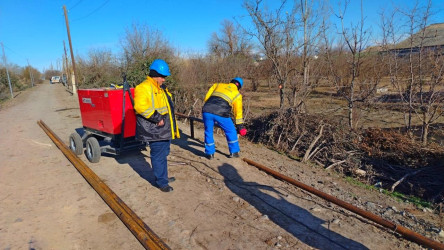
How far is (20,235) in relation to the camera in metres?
3.09

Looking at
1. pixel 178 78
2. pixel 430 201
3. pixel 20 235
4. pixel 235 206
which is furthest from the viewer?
pixel 178 78

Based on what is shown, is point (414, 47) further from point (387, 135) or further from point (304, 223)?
point (304, 223)

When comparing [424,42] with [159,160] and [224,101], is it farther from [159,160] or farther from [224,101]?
[159,160]

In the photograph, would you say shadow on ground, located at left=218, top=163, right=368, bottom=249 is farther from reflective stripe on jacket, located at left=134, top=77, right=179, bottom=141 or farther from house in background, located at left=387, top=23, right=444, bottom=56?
house in background, located at left=387, top=23, right=444, bottom=56

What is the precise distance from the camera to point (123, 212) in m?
3.37

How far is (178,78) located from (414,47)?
9695 mm

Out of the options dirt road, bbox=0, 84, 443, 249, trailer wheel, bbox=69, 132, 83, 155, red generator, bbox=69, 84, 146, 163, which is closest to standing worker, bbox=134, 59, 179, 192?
dirt road, bbox=0, 84, 443, 249

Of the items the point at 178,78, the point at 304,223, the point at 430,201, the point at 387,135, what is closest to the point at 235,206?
the point at 304,223

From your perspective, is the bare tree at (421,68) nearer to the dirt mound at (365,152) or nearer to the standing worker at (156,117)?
the dirt mound at (365,152)

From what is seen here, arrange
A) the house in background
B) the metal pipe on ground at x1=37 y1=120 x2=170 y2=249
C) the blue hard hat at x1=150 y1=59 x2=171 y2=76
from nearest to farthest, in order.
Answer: the metal pipe on ground at x1=37 y1=120 x2=170 y2=249 → the blue hard hat at x1=150 y1=59 x2=171 y2=76 → the house in background

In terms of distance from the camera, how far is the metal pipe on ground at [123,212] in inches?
110

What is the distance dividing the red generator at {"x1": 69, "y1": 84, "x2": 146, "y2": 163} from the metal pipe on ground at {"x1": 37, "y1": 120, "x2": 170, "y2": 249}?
538 millimetres

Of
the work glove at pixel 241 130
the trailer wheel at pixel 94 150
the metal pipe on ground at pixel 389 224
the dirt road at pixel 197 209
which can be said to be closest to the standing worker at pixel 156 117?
the dirt road at pixel 197 209

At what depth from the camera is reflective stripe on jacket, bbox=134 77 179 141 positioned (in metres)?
3.78
